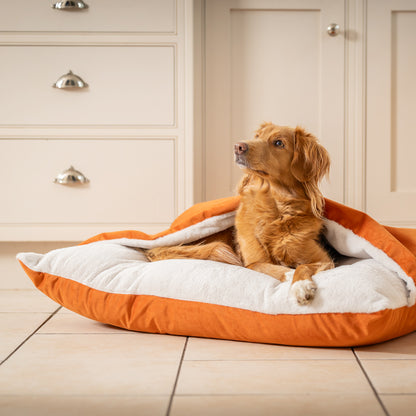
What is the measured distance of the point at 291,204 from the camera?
164 centimetres

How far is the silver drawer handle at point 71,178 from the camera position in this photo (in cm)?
215

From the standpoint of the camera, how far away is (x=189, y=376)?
3.76 ft

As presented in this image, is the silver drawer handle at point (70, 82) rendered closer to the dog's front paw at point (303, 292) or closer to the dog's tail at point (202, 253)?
the dog's tail at point (202, 253)

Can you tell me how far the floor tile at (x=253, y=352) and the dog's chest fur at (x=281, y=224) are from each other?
34 centimetres

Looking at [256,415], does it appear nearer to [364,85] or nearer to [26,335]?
[26,335]

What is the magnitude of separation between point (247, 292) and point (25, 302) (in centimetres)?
101

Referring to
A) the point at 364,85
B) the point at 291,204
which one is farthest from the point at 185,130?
the point at 364,85

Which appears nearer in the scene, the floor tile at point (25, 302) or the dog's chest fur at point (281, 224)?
the dog's chest fur at point (281, 224)

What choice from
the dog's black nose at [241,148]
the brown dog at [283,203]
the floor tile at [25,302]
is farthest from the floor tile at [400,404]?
the floor tile at [25,302]

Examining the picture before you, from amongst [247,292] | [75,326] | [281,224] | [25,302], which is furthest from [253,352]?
[25,302]

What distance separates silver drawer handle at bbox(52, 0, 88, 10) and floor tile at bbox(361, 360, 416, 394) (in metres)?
1.74

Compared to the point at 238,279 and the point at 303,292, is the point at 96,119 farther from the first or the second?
the point at 303,292

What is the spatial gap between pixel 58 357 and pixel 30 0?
1534 millimetres

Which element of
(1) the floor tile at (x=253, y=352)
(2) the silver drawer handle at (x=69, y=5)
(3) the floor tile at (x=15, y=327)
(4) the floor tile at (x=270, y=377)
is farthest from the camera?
(2) the silver drawer handle at (x=69, y=5)
